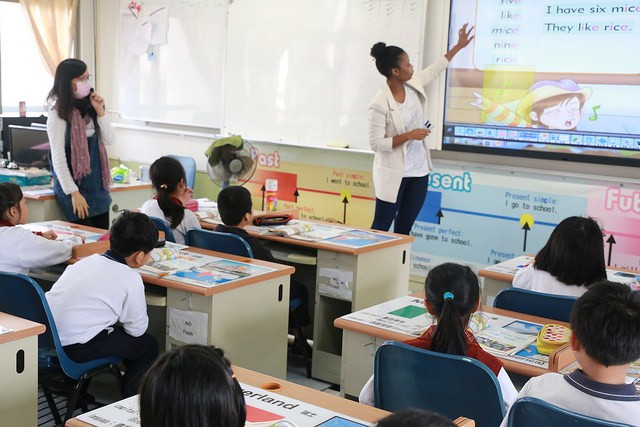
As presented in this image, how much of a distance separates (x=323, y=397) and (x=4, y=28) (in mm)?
6623

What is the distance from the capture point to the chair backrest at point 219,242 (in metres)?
3.87

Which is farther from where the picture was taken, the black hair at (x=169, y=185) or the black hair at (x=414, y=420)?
the black hair at (x=169, y=185)

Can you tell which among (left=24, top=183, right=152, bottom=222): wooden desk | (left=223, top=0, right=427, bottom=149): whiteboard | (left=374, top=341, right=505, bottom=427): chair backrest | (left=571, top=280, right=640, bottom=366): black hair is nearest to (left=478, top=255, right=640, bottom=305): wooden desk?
(left=374, top=341, right=505, bottom=427): chair backrest

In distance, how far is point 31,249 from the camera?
11.5 ft

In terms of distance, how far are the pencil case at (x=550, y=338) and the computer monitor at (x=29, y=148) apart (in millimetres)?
4554

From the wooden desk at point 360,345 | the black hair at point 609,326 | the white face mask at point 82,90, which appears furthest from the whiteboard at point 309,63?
the black hair at point 609,326

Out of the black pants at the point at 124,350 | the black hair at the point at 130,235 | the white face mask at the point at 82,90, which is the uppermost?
the white face mask at the point at 82,90

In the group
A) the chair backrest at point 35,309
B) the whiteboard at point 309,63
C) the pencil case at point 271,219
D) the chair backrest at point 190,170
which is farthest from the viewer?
the chair backrest at point 190,170

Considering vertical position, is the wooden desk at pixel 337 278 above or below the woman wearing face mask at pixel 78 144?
below

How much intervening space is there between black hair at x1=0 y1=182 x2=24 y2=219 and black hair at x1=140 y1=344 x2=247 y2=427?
8.02 ft

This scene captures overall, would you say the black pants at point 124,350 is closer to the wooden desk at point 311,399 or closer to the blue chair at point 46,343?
the blue chair at point 46,343

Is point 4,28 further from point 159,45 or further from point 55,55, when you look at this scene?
point 159,45

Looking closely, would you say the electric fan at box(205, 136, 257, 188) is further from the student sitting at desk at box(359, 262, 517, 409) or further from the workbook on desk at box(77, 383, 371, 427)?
the workbook on desk at box(77, 383, 371, 427)

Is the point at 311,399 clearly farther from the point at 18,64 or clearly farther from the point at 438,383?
the point at 18,64
